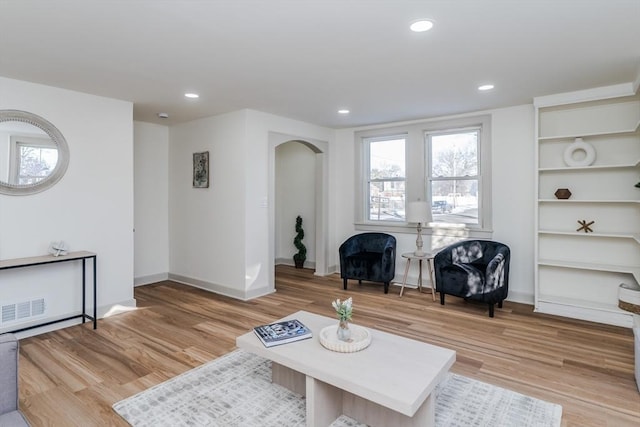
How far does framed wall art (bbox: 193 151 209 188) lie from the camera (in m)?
5.19

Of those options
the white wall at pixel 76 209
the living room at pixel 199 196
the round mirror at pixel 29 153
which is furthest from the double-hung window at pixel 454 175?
the round mirror at pixel 29 153

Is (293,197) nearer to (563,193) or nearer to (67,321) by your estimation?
(67,321)

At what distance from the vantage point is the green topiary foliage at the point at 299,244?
680cm

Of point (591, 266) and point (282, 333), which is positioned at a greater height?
point (591, 266)

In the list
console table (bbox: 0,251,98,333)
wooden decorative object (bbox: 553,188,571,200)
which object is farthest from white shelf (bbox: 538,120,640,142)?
console table (bbox: 0,251,98,333)

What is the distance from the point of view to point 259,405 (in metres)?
2.32

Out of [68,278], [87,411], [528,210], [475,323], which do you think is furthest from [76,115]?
[528,210]

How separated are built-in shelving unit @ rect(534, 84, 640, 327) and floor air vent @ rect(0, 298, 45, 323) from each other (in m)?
5.44

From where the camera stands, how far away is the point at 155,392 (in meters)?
2.46

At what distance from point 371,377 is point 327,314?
2.29 metres

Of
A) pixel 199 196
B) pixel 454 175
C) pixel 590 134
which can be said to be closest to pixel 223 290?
pixel 199 196

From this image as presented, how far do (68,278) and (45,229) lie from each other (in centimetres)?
58

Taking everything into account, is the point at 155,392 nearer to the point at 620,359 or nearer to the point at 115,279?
the point at 115,279

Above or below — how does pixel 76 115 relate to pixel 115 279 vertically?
above
